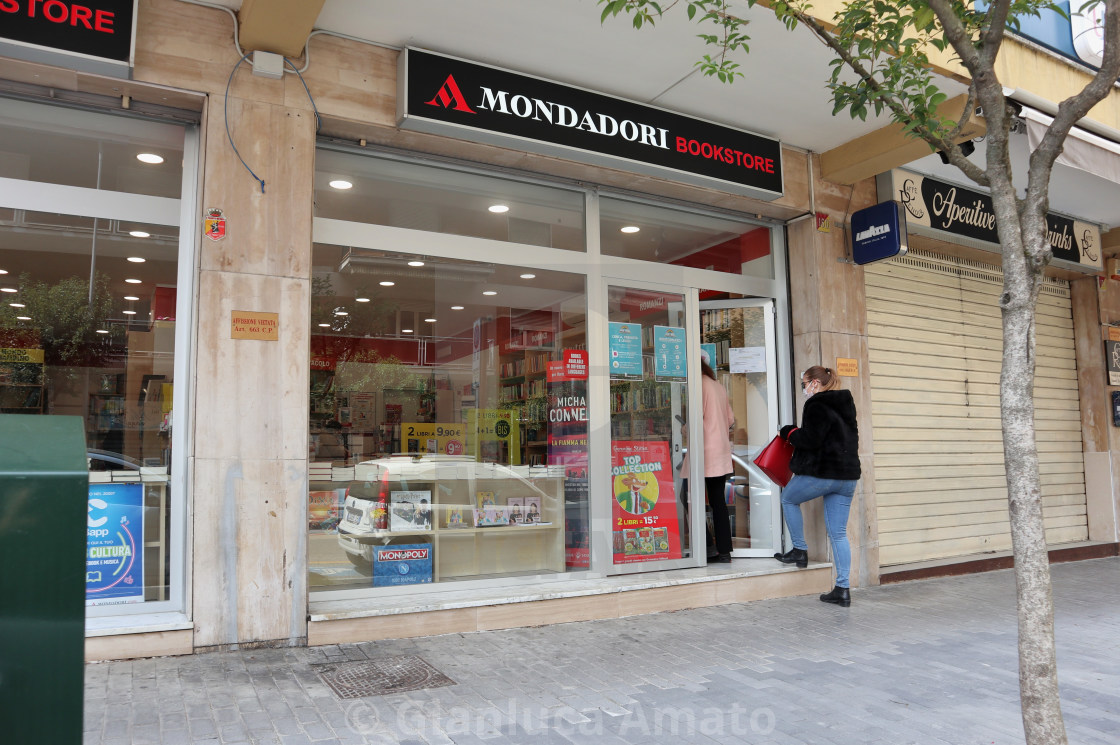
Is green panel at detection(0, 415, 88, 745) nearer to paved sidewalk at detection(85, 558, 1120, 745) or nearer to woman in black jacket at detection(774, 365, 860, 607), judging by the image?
paved sidewalk at detection(85, 558, 1120, 745)

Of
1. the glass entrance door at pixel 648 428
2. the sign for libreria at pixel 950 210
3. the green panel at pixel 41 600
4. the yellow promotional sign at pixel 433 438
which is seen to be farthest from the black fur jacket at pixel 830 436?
the green panel at pixel 41 600

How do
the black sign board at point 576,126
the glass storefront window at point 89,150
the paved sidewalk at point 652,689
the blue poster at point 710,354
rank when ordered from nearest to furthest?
the paved sidewalk at point 652,689
the glass storefront window at point 89,150
the black sign board at point 576,126
the blue poster at point 710,354

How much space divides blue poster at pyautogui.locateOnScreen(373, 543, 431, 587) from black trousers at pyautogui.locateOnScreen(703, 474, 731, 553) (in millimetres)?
2487

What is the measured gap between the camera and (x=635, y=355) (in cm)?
631

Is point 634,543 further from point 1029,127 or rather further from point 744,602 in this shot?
point 1029,127

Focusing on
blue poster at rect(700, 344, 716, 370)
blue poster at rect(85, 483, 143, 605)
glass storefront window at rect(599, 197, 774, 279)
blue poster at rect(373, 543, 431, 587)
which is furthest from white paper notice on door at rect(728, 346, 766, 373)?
blue poster at rect(85, 483, 143, 605)

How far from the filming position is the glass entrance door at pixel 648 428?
617 cm

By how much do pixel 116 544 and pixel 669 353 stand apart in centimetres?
415

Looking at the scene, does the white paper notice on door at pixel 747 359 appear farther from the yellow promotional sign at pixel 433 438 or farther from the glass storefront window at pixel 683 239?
the yellow promotional sign at pixel 433 438

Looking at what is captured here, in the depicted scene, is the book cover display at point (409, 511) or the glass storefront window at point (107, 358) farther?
the book cover display at point (409, 511)

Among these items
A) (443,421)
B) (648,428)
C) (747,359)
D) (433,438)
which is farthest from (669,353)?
(433,438)

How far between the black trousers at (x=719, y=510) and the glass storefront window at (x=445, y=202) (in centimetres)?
231

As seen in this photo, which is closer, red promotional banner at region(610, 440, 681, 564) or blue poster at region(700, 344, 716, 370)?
red promotional banner at region(610, 440, 681, 564)

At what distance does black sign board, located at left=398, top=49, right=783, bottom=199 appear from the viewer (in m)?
5.08
